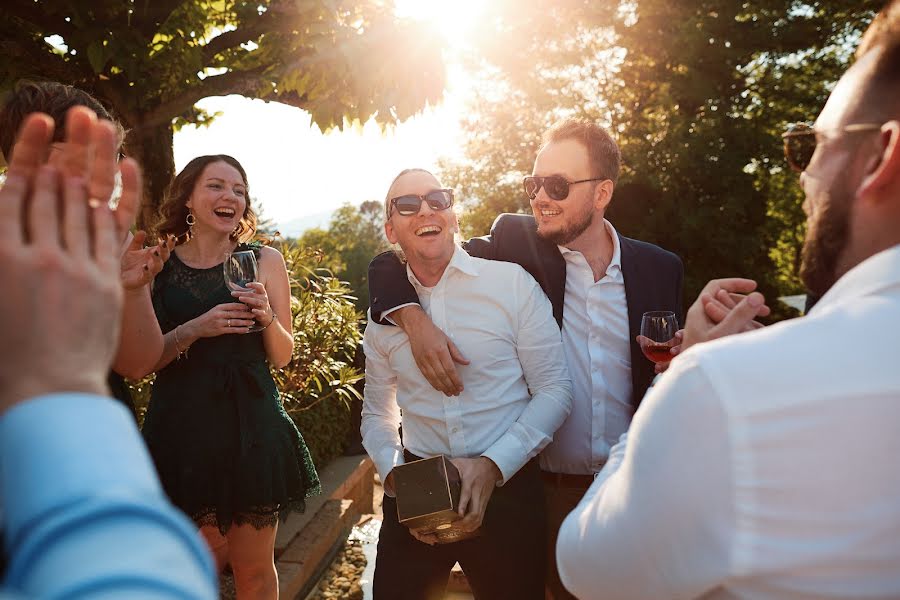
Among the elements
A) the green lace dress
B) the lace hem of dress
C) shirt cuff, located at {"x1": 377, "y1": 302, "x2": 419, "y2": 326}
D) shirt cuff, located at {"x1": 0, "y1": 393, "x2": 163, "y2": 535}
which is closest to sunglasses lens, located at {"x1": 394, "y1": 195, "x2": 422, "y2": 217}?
shirt cuff, located at {"x1": 377, "y1": 302, "x2": 419, "y2": 326}

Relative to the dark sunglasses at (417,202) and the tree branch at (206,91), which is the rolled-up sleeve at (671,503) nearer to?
the dark sunglasses at (417,202)

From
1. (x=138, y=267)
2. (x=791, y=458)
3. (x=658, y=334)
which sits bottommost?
(x=658, y=334)

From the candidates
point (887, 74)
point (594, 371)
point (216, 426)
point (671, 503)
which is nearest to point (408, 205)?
point (594, 371)

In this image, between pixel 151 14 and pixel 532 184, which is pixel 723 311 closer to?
pixel 532 184

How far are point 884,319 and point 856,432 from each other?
0.19 metres

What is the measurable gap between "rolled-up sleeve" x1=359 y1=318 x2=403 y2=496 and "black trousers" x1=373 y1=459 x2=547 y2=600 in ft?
1.18

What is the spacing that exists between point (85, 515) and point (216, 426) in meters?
2.77

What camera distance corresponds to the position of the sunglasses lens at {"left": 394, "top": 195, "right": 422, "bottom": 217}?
10.5 feet

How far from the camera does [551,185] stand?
3.71 meters

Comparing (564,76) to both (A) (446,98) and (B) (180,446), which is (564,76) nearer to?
(A) (446,98)

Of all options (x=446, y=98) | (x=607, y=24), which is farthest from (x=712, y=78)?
(x=446, y=98)

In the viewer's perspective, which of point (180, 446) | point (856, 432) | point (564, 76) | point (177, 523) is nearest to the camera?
point (177, 523)

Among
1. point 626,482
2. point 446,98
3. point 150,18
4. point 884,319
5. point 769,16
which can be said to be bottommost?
point 626,482

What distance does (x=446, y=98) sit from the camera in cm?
526
